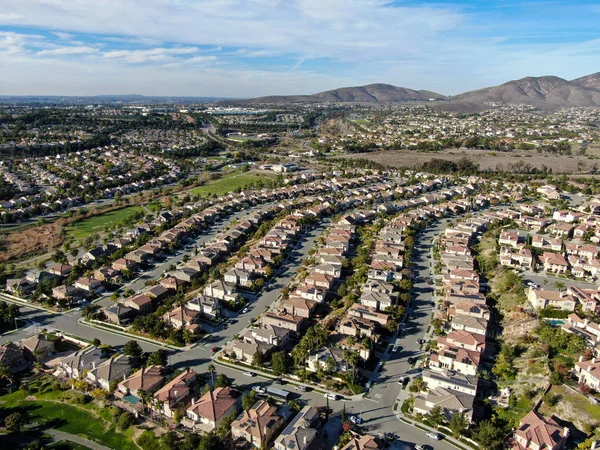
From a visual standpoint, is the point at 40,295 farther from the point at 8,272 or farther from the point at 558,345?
the point at 558,345

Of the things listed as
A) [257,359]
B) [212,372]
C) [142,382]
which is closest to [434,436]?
[257,359]

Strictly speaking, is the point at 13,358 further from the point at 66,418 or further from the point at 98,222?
the point at 98,222

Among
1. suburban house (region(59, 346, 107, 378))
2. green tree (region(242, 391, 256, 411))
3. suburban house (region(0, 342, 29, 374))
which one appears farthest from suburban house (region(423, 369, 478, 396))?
suburban house (region(0, 342, 29, 374))

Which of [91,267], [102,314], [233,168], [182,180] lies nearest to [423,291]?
[102,314]

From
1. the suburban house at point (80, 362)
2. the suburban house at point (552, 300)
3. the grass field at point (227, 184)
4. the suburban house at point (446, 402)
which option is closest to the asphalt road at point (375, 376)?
the suburban house at point (446, 402)

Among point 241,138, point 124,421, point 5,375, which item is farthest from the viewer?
point 241,138

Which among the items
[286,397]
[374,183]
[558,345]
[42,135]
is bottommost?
[286,397]

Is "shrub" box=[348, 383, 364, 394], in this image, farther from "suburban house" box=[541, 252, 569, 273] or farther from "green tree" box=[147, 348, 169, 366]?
"suburban house" box=[541, 252, 569, 273]
